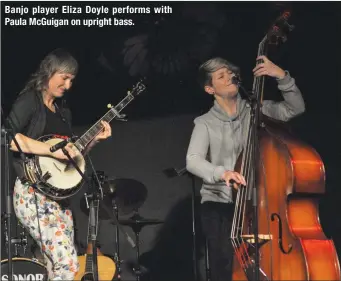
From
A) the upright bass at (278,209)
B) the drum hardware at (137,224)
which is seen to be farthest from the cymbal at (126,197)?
the upright bass at (278,209)

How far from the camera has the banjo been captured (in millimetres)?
4422

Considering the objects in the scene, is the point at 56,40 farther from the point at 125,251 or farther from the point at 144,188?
the point at 125,251

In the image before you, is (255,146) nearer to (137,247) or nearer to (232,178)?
(232,178)

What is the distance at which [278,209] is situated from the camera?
169 inches

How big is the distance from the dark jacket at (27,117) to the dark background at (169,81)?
1012 mm

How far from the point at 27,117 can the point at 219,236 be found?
1471 millimetres

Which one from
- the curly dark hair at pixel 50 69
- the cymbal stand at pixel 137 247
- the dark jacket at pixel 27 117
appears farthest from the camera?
the cymbal stand at pixel 137 247

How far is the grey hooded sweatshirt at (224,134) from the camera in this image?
185 inches

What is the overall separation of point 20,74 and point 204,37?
1.47m

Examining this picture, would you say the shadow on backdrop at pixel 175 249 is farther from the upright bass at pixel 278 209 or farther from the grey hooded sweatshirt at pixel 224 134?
the upright bass at pixel 278 209

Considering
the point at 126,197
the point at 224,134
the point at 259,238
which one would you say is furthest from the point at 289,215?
the point at 126,197

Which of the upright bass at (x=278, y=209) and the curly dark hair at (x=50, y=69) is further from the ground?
the curly dark hair at (x=50, y=69)

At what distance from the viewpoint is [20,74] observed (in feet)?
18.0

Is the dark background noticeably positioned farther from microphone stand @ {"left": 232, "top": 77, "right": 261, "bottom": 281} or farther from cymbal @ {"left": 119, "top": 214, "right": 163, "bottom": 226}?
microphone stand @ {"left": 232, "top": 77, "right": 261, "bottom": 281}
